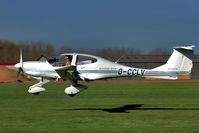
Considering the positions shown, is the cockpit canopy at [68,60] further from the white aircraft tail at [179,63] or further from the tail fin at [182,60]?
the tail fin at [182,60]

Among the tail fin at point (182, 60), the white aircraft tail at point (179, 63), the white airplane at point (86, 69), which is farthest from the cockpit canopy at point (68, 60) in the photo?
the tail fin at point (182, 60)

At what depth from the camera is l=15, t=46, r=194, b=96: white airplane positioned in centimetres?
2358

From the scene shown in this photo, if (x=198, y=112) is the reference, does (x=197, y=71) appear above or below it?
below

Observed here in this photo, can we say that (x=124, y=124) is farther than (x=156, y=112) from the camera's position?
No

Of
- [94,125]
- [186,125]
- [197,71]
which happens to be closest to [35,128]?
[94,125]

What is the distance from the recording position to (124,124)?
57.8 feet

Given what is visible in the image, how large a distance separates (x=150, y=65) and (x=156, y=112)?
8637cm

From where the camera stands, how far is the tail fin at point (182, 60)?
2352 cm

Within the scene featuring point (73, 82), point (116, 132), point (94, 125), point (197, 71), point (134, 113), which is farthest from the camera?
point (197, 71)

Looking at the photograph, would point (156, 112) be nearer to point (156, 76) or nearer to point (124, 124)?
point (156, 76)

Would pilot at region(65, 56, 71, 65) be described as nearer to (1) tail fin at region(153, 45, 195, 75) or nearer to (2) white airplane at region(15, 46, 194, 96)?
(2) white airplane at region(15, 46, 194, 96)

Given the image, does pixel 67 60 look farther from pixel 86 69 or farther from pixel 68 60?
pixel 86 69

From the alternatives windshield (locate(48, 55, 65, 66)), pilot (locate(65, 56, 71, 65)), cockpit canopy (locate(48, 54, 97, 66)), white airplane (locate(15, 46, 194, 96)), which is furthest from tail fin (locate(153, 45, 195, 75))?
windshield (locate(48, 55, 65, 66))

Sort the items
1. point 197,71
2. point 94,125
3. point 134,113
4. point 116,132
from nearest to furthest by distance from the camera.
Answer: point 116,132
point 94,125
point 134,113
point 197,71
